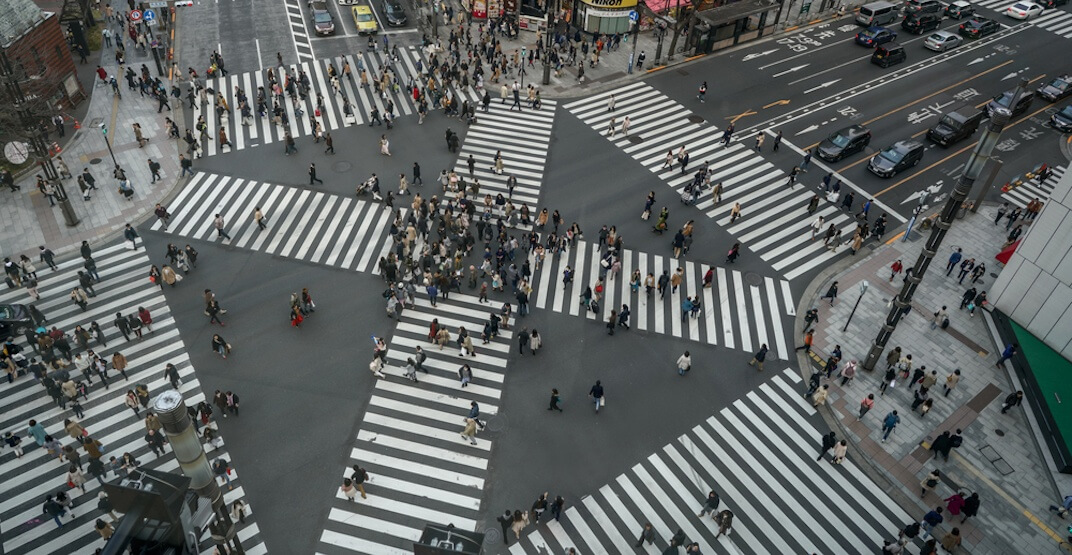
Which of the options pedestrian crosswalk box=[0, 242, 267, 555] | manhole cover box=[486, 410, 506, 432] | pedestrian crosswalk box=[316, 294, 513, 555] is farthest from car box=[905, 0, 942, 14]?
pedestrian crosswalk box=[0, 242, 267, 555]

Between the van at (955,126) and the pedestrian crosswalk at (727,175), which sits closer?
the pedestrian crosswalk at (727,175)

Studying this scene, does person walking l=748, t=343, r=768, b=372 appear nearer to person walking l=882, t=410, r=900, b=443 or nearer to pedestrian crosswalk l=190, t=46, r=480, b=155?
person walking l=882, t=410, r=900, b=443

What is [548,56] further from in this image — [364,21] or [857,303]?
[857,303]

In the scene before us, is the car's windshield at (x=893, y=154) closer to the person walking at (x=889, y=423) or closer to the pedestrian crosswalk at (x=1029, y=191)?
the pedestrian crosswalk at (x=1029, y=191)

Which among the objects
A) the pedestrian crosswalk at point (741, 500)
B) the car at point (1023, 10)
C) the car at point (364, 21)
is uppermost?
the car at point (1023, 10)

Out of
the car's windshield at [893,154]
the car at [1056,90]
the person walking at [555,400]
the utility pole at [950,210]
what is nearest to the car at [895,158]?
the car's windshield at [893,154]

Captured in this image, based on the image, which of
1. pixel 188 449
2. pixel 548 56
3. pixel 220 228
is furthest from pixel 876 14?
pixel 188 449
